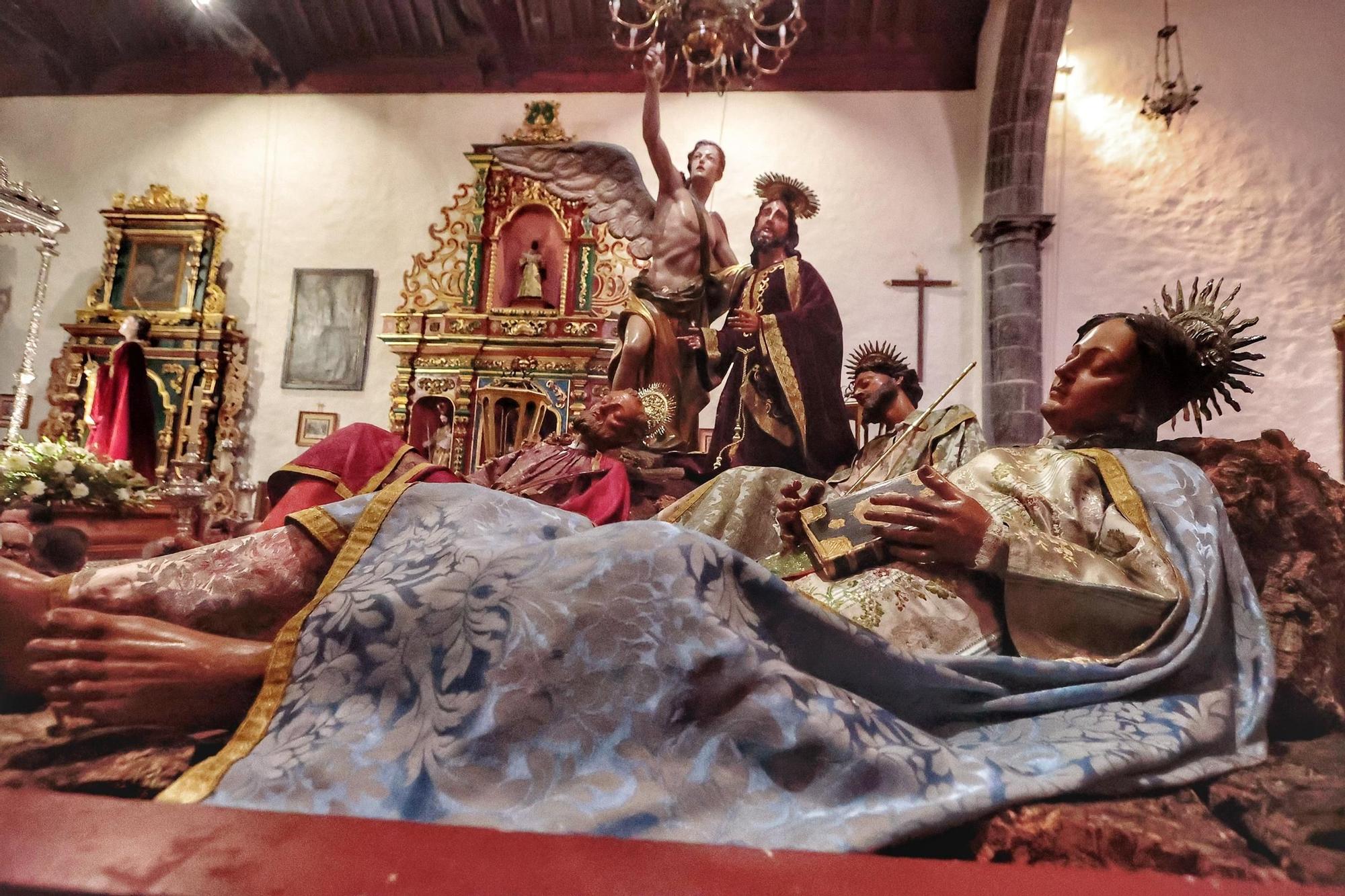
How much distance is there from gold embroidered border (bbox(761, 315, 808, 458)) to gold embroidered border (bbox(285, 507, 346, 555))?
3.23 meters

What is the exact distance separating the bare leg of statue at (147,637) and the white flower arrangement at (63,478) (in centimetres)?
385

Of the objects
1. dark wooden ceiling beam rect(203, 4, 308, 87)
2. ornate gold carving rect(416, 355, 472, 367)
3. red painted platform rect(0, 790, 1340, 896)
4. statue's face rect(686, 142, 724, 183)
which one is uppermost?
dark wooden ceiling beam rect(203, 4, 308, 87)

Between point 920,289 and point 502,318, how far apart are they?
4.42 m

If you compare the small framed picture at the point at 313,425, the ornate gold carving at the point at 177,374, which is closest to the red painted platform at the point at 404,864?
the small framed picture at the point at 313,425

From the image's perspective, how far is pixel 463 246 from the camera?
8.48m

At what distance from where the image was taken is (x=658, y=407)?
478 centimetres

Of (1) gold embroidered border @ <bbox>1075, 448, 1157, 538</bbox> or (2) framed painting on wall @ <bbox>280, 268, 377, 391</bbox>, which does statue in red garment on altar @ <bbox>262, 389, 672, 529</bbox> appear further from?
(2) framed painting on wall @ <bbox>280, 268, 377, 391</bbox>

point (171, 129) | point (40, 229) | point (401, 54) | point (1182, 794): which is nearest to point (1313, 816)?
point (1182, 794)

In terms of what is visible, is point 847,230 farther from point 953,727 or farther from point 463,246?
point 953,727

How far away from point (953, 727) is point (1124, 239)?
7.14 metres

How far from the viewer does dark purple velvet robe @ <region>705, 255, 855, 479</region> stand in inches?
181

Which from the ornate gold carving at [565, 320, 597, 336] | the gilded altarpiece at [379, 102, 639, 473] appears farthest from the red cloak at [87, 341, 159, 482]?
the ornate gold carving at [565, 320, 597, 336]

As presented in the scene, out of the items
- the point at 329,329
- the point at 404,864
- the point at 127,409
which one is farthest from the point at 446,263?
the point at 404,864

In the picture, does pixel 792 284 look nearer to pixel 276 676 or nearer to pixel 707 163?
pixel 707 163
